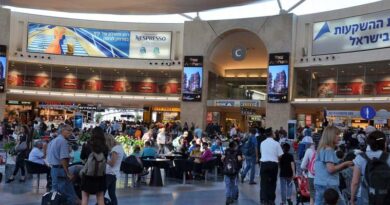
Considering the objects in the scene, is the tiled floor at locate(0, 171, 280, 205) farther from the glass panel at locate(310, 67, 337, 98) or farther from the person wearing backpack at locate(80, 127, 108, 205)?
the glass panel at locate(310, 67, 337, 98)

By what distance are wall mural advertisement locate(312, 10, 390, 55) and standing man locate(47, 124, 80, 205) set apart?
26281mm

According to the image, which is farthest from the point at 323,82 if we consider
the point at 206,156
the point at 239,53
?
the point at 206,156

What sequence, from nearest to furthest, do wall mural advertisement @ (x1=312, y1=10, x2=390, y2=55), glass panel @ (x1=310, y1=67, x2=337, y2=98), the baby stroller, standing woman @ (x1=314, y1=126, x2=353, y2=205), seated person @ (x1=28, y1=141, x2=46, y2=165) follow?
standing woman @ (x1=314, y1=126, x2=353, y2=205), the baby stroller, seated person @ (x1=28, y1=141, x2=46, y2=165), wall mural advertisement @ (x1=312, y1=10, x2=390, y2=55), glass panel @ (x1=310, y1=67, x2=337, y2=98)

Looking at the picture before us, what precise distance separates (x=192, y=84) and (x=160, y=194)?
92.3 feet

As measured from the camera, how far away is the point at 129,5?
33.1 meters

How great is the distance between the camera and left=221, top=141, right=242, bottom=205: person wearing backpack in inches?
407

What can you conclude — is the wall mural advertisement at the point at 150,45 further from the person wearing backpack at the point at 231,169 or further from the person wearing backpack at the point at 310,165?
Answer: the person wearing backpack at the point at 310,165

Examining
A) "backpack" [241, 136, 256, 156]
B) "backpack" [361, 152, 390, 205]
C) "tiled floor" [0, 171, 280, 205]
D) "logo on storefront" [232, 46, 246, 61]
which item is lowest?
"tiled floor" [0, 171, 280, 205]

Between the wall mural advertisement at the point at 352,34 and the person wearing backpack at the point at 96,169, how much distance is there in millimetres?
26693

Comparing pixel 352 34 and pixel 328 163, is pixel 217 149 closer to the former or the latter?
pixel 328 163

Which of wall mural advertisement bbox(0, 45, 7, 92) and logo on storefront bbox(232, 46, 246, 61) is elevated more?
logo on storefront bbox(232, 46, 246, 61)

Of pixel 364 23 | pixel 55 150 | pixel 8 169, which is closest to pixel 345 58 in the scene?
pixel 364 23

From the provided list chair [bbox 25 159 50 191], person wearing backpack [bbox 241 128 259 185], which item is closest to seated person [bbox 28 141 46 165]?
chair [bbox 25 159 50 191]

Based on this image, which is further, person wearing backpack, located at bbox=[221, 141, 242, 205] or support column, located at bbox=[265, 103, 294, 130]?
support column, located at bbox=[265, 103, 294, 130]
